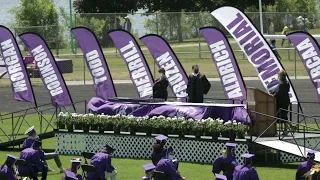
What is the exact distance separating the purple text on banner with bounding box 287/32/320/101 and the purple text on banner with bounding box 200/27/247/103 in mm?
1903

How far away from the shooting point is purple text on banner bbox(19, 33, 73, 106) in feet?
103

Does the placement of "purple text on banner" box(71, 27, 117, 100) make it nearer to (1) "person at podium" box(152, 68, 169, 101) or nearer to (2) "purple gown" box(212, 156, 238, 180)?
(1) "person at podium" box(152, 68, 169, 101)

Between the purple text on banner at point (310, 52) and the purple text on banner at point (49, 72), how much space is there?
7365 millimetres

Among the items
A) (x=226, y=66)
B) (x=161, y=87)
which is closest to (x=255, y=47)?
(x=226, y=66)

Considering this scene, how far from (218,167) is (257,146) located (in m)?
5.35

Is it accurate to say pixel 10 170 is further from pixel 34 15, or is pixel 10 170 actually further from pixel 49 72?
pixel 34 15

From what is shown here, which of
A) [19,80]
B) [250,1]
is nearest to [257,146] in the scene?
[19,80]

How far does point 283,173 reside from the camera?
24.6 m

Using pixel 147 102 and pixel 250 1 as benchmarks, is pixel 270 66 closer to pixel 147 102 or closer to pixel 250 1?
pixel 147 102

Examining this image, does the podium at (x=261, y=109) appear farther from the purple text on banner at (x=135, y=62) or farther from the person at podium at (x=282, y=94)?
the purple text on banner at (x=135, y=62)

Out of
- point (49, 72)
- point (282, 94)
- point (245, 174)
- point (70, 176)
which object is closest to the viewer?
point (70, 176)

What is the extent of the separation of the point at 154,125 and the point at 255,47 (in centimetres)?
421

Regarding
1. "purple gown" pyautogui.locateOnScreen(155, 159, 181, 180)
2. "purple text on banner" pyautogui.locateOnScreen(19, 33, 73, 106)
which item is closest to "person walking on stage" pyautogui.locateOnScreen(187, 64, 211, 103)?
"purple text on banner" pyautogui.locateOnScreen(19, 33, 73, 106)

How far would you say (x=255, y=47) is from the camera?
29062 millimetres
